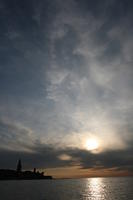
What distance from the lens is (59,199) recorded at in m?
85.1

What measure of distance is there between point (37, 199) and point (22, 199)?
19.3 feet

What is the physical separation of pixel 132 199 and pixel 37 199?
131ft

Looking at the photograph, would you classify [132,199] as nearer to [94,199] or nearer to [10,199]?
[94,199]

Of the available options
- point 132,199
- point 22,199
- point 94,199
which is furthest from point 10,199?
point 132,199

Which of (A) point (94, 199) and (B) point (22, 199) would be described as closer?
(B) point (22, 199)

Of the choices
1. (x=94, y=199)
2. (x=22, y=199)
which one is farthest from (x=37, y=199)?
(x=94, y=199)

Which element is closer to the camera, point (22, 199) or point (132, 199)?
point (22, 199)

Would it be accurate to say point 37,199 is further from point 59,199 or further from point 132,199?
point 132,199

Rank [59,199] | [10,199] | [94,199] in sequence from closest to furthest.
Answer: [10,199], [59,199], [94,199]

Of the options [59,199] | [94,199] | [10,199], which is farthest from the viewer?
[94,199]

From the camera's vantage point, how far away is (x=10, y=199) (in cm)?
7956

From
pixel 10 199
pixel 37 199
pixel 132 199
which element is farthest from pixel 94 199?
pixel 10 199

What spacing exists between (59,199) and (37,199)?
964 centimetres

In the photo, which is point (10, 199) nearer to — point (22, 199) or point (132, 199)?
point (22, 199)
